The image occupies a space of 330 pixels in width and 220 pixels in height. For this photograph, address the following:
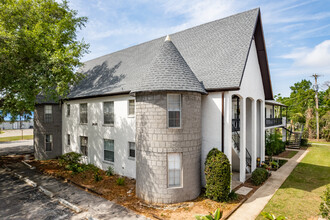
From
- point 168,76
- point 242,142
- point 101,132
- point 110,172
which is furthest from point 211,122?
point 101,132

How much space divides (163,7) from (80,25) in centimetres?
1021

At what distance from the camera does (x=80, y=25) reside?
17.9 metres

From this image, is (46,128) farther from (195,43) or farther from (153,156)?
(195,43)

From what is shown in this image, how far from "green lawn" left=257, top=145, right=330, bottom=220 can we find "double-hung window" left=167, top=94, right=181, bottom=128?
6030 millimetres

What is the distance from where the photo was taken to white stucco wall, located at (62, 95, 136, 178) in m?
14.0

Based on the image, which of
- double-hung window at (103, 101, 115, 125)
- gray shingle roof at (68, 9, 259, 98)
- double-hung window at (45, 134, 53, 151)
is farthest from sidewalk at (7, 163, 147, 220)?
gray shingle roof at (68, 9, 259, 98)

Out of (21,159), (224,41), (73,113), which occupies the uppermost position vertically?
(224,41)

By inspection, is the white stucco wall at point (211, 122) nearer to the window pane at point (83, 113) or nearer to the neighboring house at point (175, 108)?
the neighboring house at point (175, 108)

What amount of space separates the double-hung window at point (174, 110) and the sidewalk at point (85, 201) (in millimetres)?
4870

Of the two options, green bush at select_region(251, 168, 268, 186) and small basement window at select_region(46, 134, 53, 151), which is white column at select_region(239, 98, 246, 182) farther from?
small basement window at select_region(46, 134, 53, 151)

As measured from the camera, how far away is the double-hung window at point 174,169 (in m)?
10.4

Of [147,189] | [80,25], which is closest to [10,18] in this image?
[80,25]

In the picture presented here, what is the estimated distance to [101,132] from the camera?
52.6 ft

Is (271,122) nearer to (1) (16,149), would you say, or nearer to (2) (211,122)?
(2) (211,122)
